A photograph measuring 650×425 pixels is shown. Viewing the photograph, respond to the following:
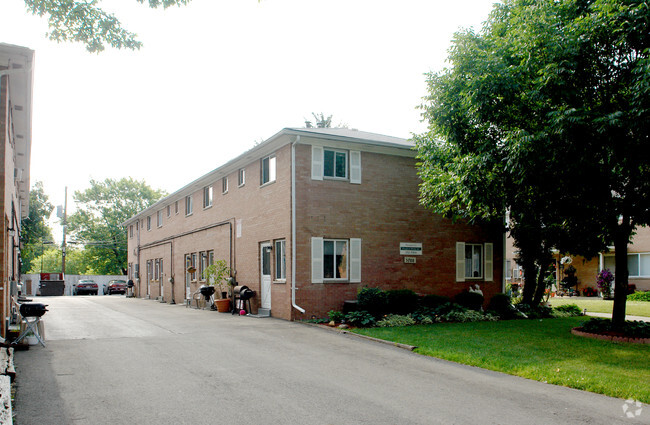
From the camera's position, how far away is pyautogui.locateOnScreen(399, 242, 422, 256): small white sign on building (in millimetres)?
18672

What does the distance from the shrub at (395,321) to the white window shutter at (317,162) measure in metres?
4.81

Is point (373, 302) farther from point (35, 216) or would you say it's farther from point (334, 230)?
point (35, 216)

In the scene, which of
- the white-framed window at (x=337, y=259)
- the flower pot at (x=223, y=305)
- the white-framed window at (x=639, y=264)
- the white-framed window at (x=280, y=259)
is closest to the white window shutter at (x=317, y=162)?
the white-framed window at (x=337, y=259)

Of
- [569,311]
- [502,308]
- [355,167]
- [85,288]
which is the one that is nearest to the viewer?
[355,167]

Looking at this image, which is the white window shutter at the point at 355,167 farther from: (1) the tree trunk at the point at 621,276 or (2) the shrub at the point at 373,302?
(1) the tree trunk at the point at 621,276

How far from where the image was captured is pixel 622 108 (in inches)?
417

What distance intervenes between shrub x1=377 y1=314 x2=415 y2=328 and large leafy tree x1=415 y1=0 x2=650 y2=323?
12.5 ft

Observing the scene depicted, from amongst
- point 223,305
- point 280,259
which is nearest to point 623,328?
point 280,259

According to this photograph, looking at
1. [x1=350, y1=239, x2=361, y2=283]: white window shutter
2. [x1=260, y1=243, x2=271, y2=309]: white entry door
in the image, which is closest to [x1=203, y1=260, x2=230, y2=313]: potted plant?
[x1=260, y1=243, x2=271, y2=309]: white entry door

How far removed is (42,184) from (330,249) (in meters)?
45.6

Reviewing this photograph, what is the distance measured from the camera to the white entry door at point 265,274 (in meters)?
18.3

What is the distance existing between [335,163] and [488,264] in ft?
25.5

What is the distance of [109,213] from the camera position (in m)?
68.1

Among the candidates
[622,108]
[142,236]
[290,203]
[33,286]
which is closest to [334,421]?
[622,108]
